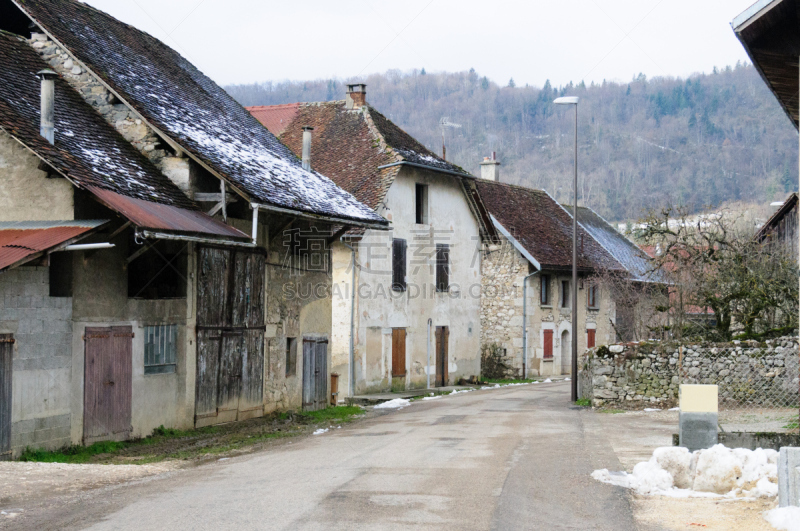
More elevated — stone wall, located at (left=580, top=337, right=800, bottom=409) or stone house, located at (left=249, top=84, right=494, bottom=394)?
stone house, located at (left=249, top=84, right=494, bottom=394)

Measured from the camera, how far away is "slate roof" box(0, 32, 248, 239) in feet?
43.2

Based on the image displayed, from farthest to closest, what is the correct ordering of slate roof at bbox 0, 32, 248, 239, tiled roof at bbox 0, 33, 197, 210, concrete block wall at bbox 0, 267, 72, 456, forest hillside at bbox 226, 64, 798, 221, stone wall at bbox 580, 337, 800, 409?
forest hillside at bbox 226, 64, 798, 221
stone wall at bbox 580, 337, 800, 409
tiled roof at bbox 0, 33, 197, 210
slate roof at bbox 0, 32, 248, 239
concrete block wall at bbox 0, 267, 72, 456

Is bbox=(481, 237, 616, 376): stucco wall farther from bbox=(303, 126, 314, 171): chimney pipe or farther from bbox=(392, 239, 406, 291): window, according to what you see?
bbox=(303, 126, 314, 171): chimney pipe

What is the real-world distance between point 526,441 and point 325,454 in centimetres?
335

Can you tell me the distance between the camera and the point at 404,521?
7652 millimetres

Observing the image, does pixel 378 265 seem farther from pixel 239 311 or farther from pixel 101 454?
pixel 101 454

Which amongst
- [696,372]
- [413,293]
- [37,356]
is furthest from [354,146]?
[37,356]

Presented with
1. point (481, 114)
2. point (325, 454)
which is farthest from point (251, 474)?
point (481, 114)

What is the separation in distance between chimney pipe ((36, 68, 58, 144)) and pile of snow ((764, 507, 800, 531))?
1116 centimetres

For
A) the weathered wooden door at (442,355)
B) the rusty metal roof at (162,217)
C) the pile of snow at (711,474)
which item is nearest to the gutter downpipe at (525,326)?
the weathered wooden door at (442,355)

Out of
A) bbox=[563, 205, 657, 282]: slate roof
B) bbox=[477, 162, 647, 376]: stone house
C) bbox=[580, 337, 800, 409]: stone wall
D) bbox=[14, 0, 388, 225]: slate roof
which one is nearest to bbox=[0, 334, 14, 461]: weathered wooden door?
bbox=[14, 0, 388, 225]: slate roof

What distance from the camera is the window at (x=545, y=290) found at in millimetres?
36875

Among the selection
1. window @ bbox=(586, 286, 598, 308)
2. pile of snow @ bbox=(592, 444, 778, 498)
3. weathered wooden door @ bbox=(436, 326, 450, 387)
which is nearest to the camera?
pile of snow @ bbox=(592, 444, 778, 498)

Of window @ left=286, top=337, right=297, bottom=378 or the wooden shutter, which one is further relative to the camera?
the wooden shutter
